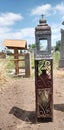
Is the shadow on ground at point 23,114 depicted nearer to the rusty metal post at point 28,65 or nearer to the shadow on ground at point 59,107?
the shadow on ground at point 59,107

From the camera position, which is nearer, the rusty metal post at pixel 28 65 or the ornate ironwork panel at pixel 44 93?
the ornate ironwork panel at pixel 44 93

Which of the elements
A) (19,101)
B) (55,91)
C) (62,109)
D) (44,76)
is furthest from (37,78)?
(55,91)

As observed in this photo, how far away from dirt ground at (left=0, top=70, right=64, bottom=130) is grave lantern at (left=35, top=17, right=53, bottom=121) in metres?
0.26

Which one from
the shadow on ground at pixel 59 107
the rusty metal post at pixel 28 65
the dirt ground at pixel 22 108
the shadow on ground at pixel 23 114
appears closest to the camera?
the dirt ground at pixel 22 108

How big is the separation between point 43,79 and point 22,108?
4.70 feet

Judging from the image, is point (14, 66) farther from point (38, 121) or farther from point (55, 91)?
point (38, 121)

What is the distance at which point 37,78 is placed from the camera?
7.01 meters

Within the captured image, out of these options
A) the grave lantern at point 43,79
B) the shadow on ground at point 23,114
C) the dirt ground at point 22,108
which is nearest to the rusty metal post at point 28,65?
the dirt ground at point 22,108

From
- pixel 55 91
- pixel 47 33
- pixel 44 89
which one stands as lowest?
pixel 55 91

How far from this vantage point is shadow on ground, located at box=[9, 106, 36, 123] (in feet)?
23.8

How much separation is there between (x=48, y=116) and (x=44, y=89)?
60 centimetres

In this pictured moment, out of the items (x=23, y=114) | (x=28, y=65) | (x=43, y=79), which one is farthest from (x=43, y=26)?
(x=28, y=65)

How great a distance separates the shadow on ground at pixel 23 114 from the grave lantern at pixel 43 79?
0.27m

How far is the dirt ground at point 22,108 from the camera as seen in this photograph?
6.77 meters
